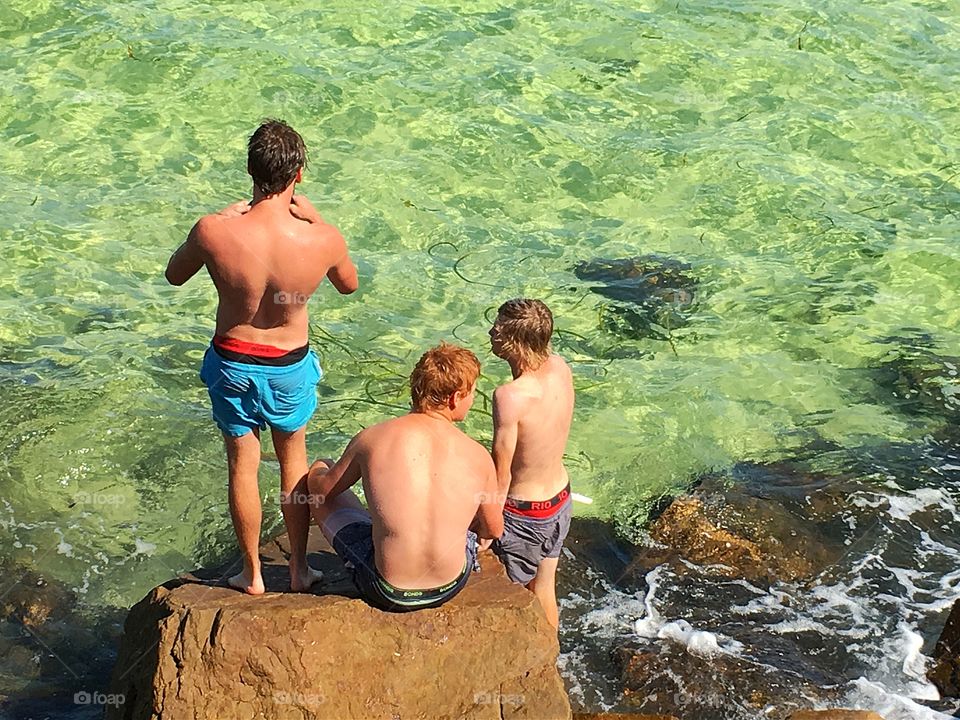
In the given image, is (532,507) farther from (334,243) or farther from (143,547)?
(143,547)

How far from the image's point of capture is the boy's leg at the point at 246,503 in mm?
4480

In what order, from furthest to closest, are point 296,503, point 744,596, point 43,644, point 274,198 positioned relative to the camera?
point 744,596 < point 43,644 < point 296,503 < point 274,198

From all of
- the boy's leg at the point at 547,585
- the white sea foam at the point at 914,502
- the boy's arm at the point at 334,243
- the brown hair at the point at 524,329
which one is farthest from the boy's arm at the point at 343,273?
the white sea foam at the point at 914,502

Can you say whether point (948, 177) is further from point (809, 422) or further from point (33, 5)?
point (33, 5)

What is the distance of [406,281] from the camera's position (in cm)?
841

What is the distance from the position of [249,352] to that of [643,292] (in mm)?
4660

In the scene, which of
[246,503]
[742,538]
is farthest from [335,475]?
[742,538]

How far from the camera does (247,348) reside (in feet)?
14.3

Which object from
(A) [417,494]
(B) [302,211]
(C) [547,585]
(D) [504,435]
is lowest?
(C) [547,585]

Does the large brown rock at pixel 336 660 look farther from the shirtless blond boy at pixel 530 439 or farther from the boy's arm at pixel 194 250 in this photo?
the boy's arm at pixel 194 250

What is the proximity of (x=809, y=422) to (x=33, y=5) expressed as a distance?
886 cm

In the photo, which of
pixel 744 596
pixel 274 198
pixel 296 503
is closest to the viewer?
pixel 274 198

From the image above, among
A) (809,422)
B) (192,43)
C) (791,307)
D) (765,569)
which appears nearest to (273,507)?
(765,569)

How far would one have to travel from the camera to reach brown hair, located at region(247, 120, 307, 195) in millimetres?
4148
